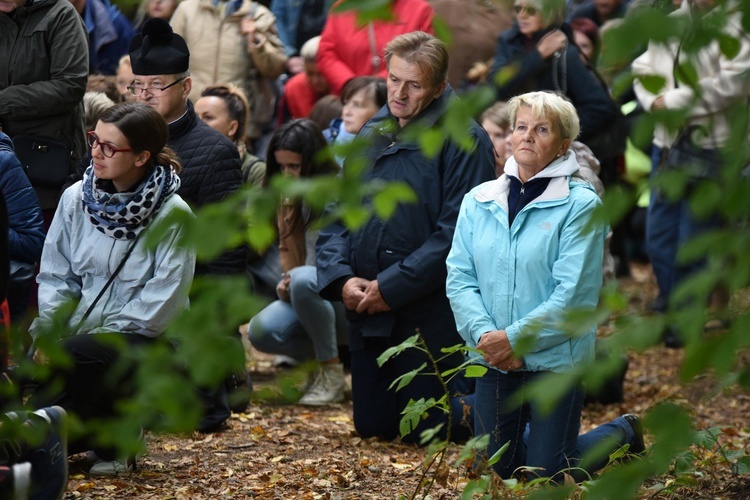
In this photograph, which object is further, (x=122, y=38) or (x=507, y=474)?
(x=122, y=38)

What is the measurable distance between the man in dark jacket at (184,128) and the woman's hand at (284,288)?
3.39 feet

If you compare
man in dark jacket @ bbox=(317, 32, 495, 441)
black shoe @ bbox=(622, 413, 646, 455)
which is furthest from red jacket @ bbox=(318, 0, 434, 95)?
black shoe @ bbox=(622, 413, 646, 455)

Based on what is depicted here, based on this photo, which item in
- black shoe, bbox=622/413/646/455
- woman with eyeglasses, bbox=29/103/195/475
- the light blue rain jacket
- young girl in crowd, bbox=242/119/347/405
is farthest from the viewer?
young girl in crowd, bbox=242/119/347/405

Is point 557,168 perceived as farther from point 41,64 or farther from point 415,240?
point 41,64

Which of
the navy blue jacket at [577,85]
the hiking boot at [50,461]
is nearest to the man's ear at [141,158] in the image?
the hiking boot at [50,461]

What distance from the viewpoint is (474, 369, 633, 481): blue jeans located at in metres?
5.06

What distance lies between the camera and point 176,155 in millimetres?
6211

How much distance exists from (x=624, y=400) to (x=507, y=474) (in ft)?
8.71

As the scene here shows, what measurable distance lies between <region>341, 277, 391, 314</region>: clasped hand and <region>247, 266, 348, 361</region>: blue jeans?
3.34 ft

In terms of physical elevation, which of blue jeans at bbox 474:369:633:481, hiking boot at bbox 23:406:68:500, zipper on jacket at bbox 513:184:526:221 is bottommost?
blue jeans at bbox 474:369:633:481

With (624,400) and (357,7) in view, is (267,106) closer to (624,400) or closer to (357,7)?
(624,400)

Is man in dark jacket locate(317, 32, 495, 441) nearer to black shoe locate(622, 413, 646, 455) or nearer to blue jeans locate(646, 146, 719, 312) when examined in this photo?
black shoe locate(622, 413, 646, 455)

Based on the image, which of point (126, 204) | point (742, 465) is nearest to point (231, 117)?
point (126, 204)

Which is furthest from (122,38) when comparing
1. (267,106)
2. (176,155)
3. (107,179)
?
(107,179)
